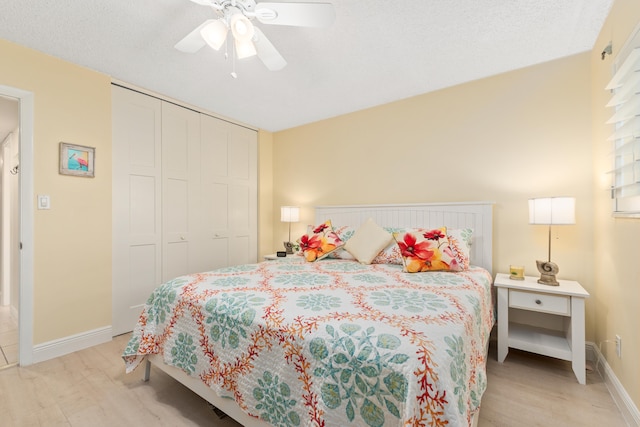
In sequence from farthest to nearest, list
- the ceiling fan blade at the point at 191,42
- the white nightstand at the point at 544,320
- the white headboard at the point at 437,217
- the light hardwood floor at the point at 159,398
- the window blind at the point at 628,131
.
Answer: the white headboard at the point at 437,217, the white nightstand at the point at 544,320, the ceiling fan blade at the point at 191,42, the light hardwood floor at the point at 159,398, the window blind at the point at 628,131

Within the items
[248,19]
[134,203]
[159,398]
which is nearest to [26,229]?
[134,203]

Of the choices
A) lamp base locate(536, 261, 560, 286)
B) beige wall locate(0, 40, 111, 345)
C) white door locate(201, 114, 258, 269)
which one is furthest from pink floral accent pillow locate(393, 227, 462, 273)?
beige wall locate(0, 40, 111, 345)

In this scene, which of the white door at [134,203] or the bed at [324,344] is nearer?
the bed at [324,344]

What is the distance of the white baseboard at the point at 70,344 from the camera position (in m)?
2.20

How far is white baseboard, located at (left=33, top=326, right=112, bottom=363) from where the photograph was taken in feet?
7.22

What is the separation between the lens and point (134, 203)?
2818 mm

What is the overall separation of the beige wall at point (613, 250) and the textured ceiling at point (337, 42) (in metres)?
0.24

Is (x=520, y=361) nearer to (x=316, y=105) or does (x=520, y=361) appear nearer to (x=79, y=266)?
(x=316, y=105)

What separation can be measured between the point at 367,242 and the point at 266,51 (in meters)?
1.73

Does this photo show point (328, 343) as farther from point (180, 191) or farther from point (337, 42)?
point (180, 191)

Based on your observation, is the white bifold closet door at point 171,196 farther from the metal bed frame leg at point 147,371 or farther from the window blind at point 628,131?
the window blind at point 628,131

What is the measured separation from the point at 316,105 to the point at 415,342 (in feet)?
9.48

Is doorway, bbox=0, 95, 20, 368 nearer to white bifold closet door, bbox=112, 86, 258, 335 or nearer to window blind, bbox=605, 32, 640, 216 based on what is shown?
white bifold closet door, bbox=112, 86, 258, 335

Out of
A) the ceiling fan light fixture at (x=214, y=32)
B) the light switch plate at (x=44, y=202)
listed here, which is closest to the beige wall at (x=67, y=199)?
the light switch plate at (x=44, y=202)
